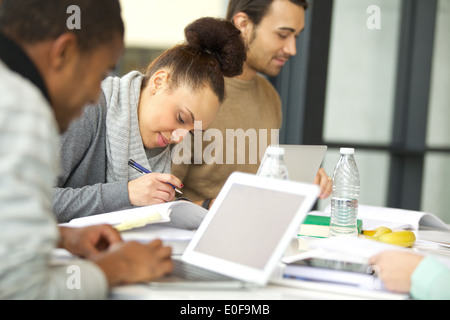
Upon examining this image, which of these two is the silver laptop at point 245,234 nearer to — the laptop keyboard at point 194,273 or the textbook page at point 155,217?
the laptop keyboard at point 194,273

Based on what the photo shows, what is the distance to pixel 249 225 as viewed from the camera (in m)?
0.96

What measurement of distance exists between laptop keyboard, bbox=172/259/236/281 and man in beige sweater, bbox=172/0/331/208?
49.9 inches

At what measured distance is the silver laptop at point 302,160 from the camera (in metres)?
1.35

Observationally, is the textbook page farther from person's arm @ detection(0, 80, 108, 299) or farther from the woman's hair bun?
the woman's hair bun

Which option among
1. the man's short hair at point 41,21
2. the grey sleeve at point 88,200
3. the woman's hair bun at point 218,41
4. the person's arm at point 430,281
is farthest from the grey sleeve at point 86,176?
the person's arm at point 430,281

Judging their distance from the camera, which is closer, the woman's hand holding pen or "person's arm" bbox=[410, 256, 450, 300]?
"person's arm" bbox=[410, 256, 450, 300]

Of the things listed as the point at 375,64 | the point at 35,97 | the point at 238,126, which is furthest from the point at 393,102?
the point at 35,97

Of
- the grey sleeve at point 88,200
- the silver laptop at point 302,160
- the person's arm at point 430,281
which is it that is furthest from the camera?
the grey sleeve at point 88,200

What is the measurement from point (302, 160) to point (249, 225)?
1.58ft

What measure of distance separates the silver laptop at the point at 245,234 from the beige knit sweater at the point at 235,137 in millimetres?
1061

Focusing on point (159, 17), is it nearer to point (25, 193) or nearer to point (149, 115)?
point (149, 115)

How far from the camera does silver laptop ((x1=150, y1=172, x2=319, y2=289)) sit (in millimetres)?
875

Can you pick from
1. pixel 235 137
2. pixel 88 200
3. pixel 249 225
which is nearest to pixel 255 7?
pixel 235 137

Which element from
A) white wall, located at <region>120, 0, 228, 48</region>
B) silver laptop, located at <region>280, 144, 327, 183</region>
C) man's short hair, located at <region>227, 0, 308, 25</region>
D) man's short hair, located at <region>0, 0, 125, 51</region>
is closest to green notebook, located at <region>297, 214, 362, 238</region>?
silver laptop, located at <region>280, 144, 327, 183</region>
